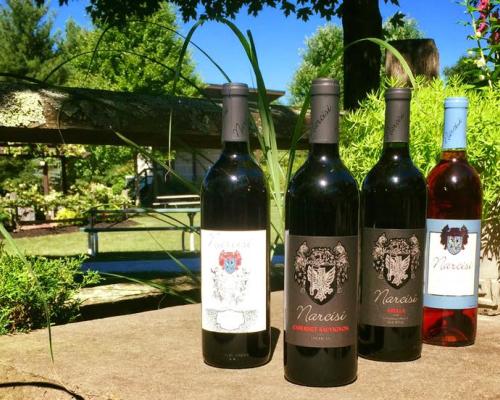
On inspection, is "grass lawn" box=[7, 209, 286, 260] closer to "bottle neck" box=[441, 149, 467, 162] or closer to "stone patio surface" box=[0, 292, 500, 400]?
"stone patio surface" box=[0, 292, 500, 400]

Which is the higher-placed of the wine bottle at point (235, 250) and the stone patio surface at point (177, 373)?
the wine bottle at point (235, 250)

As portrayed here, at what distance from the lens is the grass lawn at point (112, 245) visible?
10117 millimetres

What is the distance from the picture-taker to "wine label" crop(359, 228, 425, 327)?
1.37 m

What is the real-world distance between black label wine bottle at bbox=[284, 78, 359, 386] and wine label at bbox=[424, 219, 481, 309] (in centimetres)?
39

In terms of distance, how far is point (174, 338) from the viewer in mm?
1615

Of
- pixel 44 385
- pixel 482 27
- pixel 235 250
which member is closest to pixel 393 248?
pixel 235 250

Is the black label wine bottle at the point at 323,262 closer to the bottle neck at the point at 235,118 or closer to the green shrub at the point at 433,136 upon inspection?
the bottle neck at the point at 235,118

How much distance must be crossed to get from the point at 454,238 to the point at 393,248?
26cm

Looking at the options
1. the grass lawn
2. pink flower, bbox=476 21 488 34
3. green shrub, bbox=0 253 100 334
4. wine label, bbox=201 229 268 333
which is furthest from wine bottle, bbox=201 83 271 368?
the grass lawn

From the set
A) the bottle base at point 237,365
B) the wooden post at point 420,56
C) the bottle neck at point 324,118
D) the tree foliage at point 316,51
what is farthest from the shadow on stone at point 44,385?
the tree foliage at point 316,51

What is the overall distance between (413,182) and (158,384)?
805 millimetres

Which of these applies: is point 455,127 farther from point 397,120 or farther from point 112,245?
point 112,245

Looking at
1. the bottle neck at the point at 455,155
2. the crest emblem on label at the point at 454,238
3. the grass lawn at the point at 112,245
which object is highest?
the bottle neck at the point at 455,155

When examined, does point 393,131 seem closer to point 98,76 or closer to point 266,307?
point 266,307
